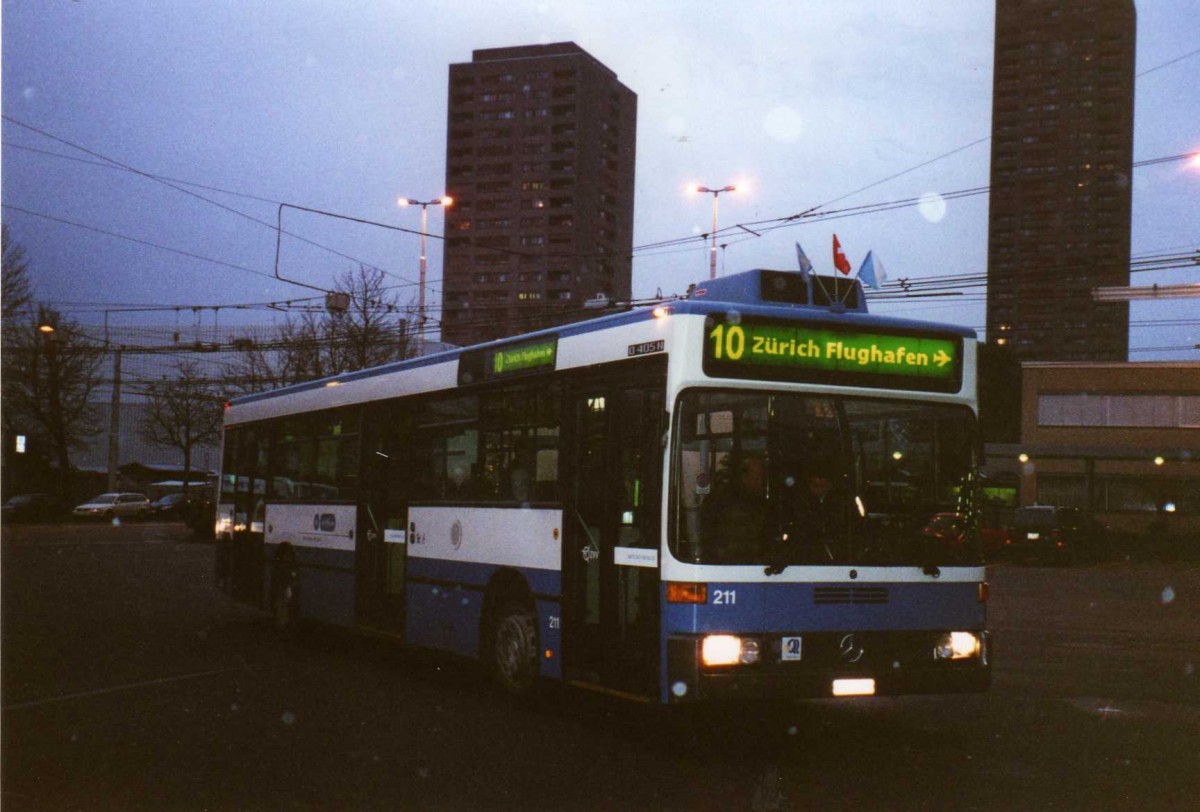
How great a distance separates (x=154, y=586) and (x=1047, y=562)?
27.2m

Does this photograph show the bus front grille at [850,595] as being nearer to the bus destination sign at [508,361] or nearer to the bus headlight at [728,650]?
the bus headlight at [728,650]

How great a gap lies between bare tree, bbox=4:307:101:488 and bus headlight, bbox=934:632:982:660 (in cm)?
5097

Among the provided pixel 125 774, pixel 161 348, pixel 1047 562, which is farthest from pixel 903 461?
pixel 161 348

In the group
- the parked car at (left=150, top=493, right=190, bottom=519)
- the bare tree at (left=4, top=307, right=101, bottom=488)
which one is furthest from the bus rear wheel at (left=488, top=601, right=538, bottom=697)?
the parked car at (left=150, top=493, right=190, bottom=519)

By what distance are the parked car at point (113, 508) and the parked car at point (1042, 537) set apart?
38.7 m

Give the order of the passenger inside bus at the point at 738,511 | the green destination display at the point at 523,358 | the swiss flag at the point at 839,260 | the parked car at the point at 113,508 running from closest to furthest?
the passenger inside bus at the point at 738,511, the green destination display at the point at 523,358, the swiss flag at the point at 839,260, the parked car at the point at 113,508

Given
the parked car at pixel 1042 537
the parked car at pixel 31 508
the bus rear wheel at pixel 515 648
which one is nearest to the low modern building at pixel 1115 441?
the parked car at pixel 1042 537

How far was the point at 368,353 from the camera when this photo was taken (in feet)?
162

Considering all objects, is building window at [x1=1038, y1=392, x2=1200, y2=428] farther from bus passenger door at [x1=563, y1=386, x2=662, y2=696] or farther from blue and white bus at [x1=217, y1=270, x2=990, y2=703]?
bus passenger door at [x1=563, y1=386, x2=662, y2=696]

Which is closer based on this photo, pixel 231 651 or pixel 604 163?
pixel 231 651

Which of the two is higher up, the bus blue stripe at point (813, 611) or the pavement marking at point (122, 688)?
the bus blue stripe at point (813, 611)

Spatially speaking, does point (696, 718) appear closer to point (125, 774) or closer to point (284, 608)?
point (125, 774)

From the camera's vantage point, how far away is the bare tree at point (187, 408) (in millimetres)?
66688

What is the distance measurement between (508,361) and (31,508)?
170ft
